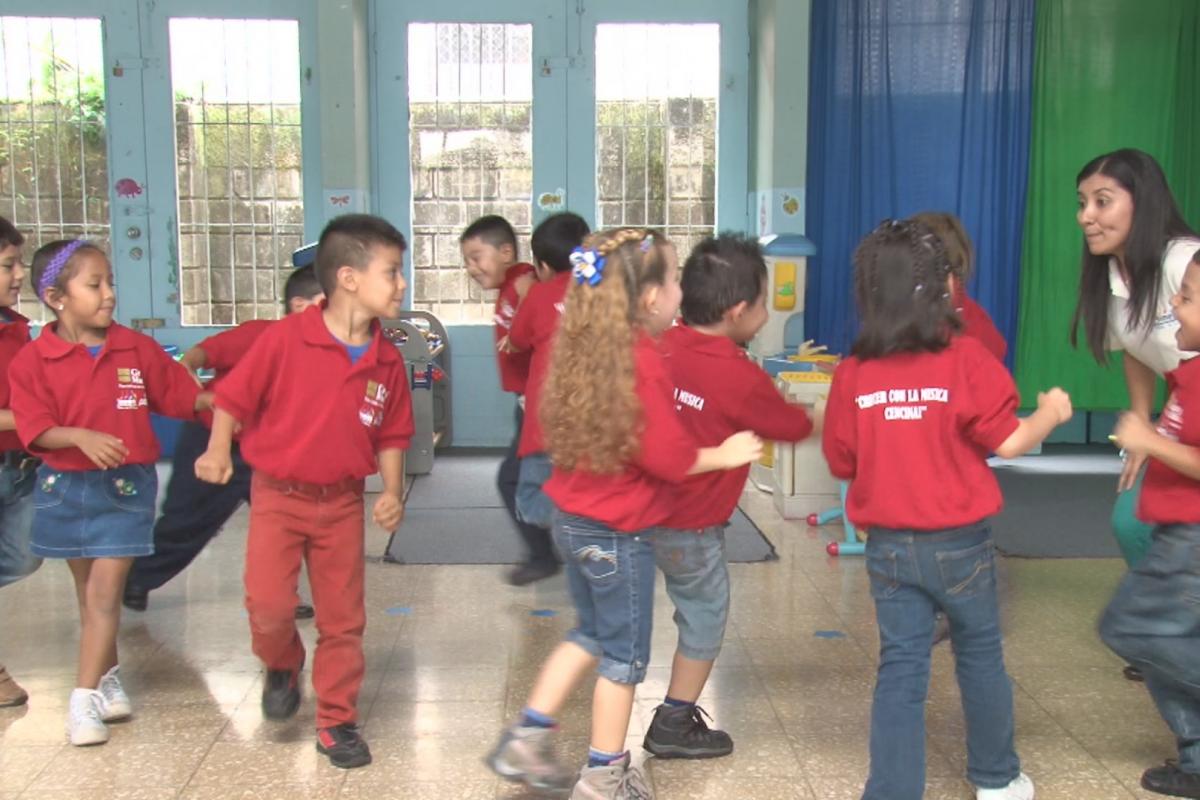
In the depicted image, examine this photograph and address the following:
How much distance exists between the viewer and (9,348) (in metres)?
3.01

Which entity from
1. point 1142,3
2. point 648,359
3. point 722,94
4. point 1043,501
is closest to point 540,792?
point 648,359

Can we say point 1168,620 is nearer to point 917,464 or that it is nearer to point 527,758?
point 917,464

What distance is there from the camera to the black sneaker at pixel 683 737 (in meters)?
2.66

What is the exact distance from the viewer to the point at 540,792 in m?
2.47

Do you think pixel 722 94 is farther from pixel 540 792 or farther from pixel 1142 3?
pixel 540 792

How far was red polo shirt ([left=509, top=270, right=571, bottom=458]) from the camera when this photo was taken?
330cm

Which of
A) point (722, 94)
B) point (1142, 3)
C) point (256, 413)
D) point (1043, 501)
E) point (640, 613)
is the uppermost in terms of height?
point (1142, 3)

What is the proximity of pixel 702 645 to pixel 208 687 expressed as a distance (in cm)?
134

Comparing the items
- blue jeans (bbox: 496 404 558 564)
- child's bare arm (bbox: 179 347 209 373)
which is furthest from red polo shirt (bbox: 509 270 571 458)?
child's bare arm (bbox: 179 347 209 373)

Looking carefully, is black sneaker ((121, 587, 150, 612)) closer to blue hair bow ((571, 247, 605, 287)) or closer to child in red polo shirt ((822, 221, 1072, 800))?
blue hair bow ((571, 247, 605, 287))

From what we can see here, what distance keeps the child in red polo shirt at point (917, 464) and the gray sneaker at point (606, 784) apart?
18.5 inches

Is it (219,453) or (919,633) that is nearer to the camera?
(919,633)

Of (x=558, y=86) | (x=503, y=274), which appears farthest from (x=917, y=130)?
(x=503, y=274)

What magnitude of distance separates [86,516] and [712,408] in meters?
1.47
